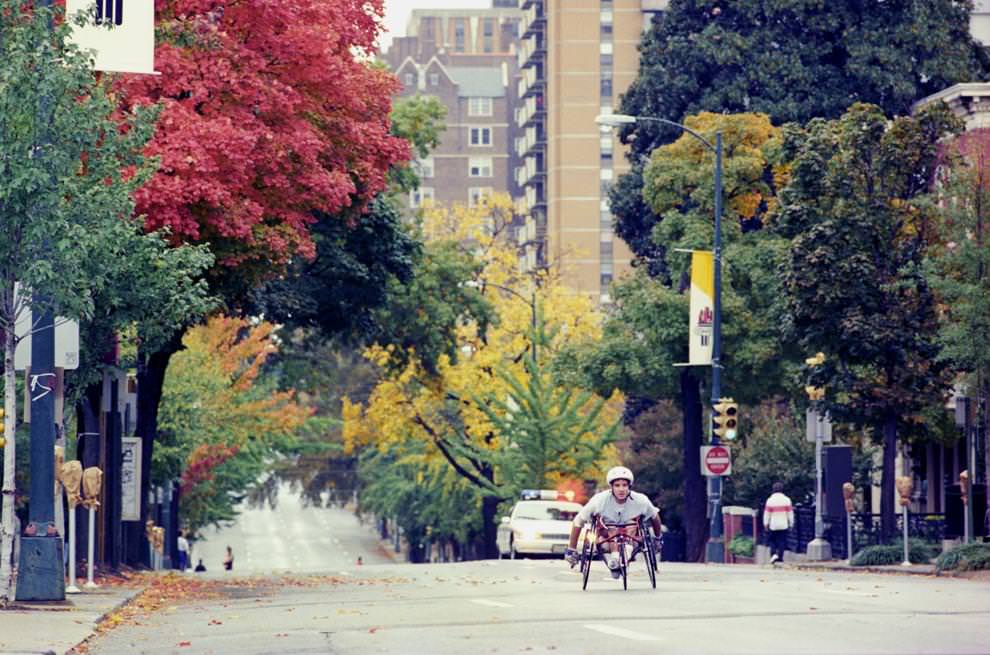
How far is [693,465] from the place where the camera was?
5403 cm

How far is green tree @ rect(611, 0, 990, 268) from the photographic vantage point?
6531cm

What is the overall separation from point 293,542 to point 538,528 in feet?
346

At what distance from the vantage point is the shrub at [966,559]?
3259 centimetres

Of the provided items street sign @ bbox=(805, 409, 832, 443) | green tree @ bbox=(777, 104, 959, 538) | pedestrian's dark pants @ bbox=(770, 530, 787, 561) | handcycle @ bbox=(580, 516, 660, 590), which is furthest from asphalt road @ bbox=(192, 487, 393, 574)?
handcycle @ bbox=(580, 516, 660, 590)

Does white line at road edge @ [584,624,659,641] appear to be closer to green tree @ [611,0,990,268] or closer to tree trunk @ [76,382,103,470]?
tree trunk @ [76,382,103,470]

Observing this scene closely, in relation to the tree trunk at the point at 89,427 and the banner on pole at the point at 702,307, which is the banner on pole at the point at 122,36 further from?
the banner on pole at the point at 702,307

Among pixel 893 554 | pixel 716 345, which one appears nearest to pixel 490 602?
pixel 893 554

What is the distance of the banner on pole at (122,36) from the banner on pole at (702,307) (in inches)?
893

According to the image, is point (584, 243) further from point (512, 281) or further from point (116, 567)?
point (116, 567)

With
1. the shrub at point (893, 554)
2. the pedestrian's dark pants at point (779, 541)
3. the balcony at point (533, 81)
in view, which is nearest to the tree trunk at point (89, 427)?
the shrub at point (893, 554)

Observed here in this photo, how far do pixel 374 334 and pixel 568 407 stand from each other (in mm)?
18655

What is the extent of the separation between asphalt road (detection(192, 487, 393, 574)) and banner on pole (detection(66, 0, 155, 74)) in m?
80.7

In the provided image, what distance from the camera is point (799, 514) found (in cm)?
5375

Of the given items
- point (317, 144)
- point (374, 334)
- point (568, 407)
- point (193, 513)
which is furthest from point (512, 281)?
point (317, 144)
